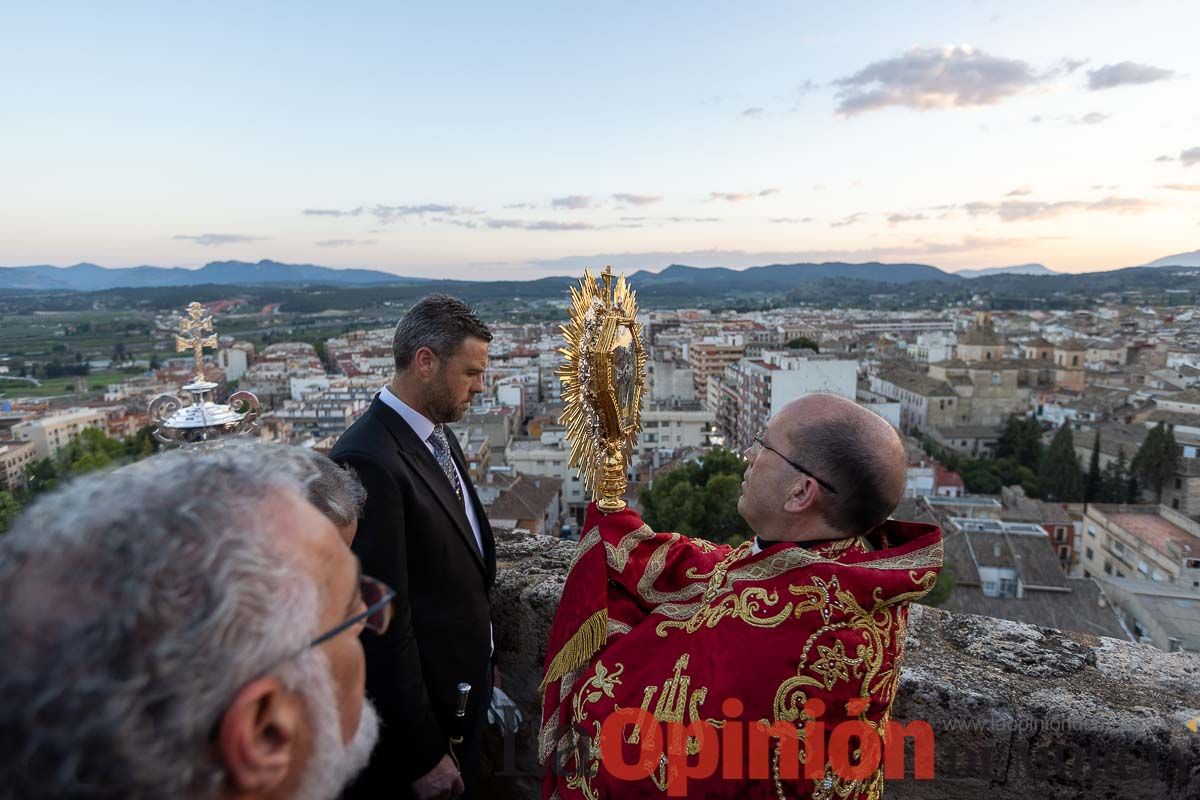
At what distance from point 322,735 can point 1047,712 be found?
1868mm

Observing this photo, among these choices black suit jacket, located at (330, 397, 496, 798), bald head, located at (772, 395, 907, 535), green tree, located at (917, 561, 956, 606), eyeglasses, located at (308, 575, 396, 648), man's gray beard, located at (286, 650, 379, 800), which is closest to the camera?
man's gray beard, located at (286, 650, 379, 800)

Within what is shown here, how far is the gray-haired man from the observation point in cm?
69

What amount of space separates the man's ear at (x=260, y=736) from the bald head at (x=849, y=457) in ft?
3.83

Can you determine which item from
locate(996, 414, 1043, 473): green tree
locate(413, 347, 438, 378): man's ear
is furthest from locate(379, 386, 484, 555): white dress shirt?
locate(996, 414, 1043, 473): green tree

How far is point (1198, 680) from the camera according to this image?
2164mm

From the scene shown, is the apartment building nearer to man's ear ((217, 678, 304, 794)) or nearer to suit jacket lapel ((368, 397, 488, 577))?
suit jacket lapel ((368, 397, 488, 577))

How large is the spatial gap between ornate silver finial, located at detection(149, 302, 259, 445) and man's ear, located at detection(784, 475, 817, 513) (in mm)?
1883

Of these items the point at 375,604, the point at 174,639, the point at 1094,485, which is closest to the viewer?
the point at 174,639

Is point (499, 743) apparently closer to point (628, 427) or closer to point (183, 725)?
point (628, 427)

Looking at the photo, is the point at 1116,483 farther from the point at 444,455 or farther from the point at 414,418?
the point at 414,418

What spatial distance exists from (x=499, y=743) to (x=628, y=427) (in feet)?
4.19

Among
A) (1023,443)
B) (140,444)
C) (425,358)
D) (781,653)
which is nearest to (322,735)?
(781,653)

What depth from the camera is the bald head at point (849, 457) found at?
63.6 inches

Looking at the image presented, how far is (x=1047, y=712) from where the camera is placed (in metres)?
1.93
